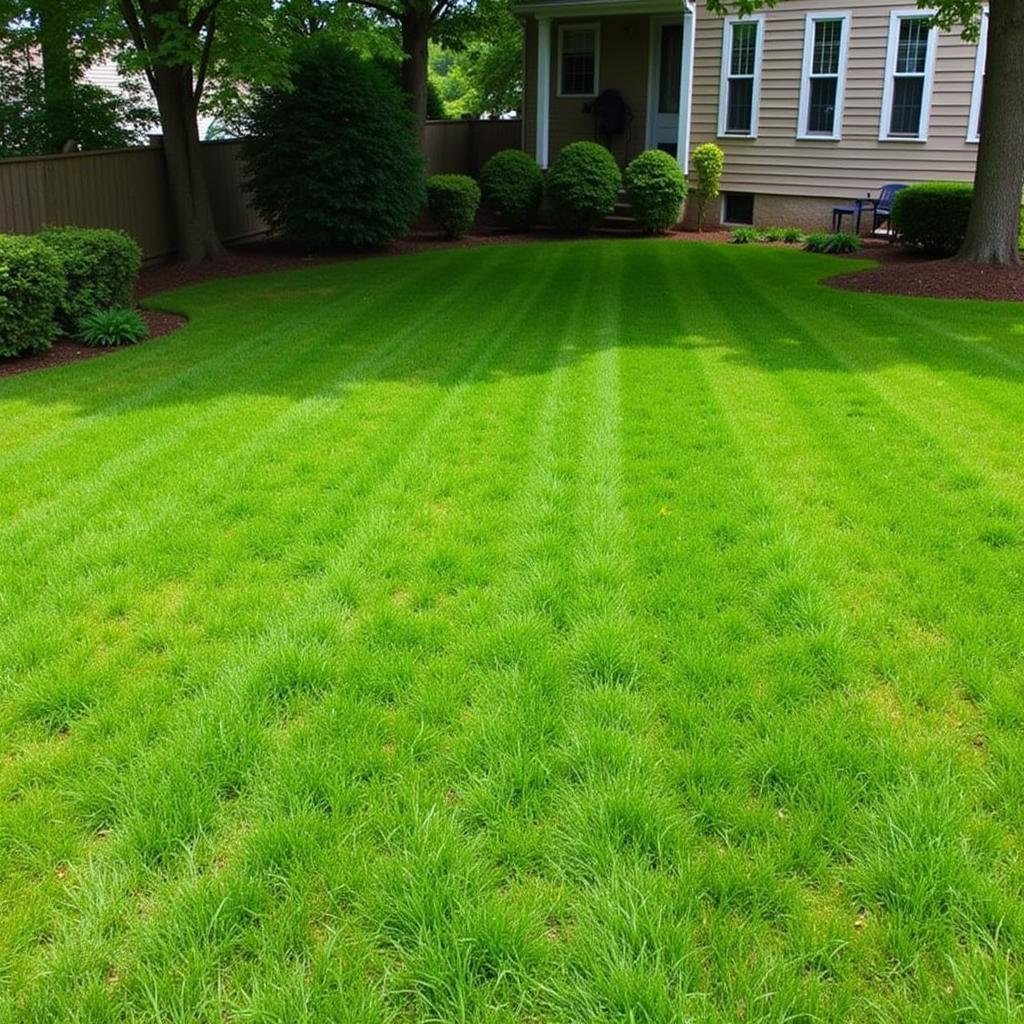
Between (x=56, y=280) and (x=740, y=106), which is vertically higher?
(x=740, y=106)

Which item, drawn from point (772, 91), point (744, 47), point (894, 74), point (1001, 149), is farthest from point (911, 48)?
point (1001, 149)

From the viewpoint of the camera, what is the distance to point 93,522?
4.59 meters

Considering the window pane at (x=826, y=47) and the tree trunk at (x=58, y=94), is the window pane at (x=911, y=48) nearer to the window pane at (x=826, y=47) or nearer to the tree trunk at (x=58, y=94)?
the window pane at (x=826, y=47)

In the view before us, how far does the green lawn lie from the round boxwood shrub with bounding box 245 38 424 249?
372 inches

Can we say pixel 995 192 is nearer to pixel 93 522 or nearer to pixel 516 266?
pixel 516 266

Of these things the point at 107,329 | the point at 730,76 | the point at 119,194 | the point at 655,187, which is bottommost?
the point at 107,329

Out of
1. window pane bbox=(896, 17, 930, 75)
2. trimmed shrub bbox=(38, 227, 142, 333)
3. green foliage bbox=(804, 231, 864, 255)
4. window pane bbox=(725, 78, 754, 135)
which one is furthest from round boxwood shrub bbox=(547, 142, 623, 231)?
trimmed shrub bbox=(38, 227, 142, 333)

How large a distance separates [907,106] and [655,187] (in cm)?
439

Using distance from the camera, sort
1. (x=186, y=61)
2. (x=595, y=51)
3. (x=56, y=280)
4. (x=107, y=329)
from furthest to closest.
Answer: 1. (x=595, y=51)
2. (x=186, y=61)
3. (x=107, y=329)
4. (x=56, y=280)

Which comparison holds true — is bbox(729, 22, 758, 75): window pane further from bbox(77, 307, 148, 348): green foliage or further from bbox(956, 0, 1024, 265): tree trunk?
bbox(77, 307, 148, 348): green foliage

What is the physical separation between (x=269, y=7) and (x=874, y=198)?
10484 millimetres

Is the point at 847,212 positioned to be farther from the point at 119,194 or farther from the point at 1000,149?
the point at 119,194

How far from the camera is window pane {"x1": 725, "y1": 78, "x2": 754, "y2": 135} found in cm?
1805

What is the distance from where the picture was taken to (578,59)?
20391 millimetres
